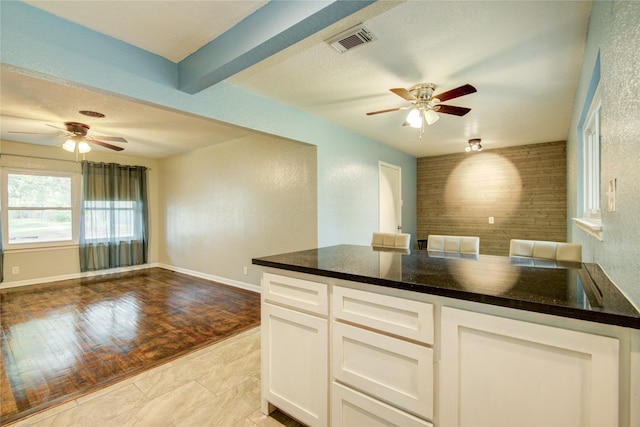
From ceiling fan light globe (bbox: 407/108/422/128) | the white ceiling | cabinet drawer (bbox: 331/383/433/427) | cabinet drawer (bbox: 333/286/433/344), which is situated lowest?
cabinet drawer (bbox: 331/383/433/427)

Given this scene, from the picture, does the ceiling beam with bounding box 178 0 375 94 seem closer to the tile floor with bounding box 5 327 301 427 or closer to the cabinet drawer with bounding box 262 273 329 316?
the cabinet drawer with bounding box 262 273 329 316

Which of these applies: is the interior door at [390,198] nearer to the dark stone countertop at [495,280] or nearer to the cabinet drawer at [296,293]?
the dark stone countertop at [495,280]

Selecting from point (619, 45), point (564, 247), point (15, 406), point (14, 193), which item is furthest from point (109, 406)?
point (14, 193)

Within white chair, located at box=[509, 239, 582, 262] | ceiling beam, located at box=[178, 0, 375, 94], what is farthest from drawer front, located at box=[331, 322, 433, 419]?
ceiling beam, located at box=[178, 0, 375, 94]

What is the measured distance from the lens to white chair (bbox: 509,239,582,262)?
1776 mm

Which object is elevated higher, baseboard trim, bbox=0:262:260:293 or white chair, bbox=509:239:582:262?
white chair, bbox=509:239:582:262

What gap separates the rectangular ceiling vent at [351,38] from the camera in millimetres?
1778

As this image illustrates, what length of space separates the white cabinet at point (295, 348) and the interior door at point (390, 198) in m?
3.37

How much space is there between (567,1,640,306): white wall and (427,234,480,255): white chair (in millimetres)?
823

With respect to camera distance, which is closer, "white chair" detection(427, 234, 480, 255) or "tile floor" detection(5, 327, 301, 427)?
"tile floor" detection(5, 327, 301, 427)

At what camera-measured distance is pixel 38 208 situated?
505cm

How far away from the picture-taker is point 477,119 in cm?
359

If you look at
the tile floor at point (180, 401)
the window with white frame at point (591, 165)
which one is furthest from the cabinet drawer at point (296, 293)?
the window with white frame at point (591, 165)

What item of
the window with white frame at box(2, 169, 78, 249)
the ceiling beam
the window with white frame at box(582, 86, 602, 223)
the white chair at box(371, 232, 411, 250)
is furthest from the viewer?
the window with white frame at box(2, 169, 78, 249)
